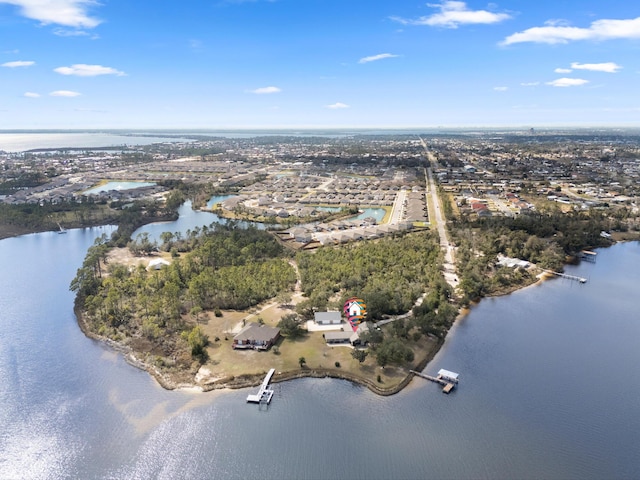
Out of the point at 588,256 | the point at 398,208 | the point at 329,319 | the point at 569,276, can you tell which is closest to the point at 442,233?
the point at 569,276

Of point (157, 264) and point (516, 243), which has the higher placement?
point (516, 243)

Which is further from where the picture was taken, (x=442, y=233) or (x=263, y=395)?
(x=442, y=233)

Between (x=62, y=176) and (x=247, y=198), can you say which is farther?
(x=62, y=176)

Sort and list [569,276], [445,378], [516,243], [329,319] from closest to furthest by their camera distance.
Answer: [445,378] → [329,319] → [569,276] → [516,243]

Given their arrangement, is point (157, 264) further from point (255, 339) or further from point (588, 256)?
point (588, 256)

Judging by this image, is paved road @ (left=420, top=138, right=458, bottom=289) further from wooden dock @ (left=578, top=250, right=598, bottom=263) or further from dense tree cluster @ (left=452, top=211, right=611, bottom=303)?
wooden dock @ (left=578, top=250, right=598, bottom=263)

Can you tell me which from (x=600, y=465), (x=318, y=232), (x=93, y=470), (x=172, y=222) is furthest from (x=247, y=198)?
(x=600, y=465)

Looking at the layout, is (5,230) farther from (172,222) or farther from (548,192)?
(548,192)

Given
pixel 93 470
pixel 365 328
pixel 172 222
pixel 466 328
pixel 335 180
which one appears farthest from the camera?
pixel 335 180
